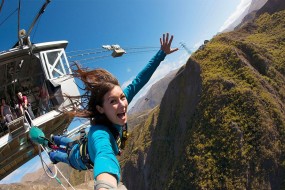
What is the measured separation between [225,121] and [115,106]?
3074 inches

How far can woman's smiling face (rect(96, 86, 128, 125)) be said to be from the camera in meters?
3.73

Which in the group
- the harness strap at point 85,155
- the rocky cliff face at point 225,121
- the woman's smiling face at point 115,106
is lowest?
the rocky cliff face at point 225,121

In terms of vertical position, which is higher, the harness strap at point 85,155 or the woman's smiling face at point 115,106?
the woman's smiling face at point 115,106

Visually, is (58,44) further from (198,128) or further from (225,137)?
(198,128)

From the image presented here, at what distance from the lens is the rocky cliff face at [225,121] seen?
7081cm

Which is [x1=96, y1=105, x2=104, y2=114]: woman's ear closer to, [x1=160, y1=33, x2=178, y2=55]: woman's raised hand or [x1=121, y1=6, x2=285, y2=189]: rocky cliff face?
[x1=160, y1=33, x2=178, y2=55]: woman's raised hand

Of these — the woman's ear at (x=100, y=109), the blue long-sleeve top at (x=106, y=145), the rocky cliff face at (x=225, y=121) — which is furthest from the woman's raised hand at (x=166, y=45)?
the rocky cliff face at (x=225, y=121)

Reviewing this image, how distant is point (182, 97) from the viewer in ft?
329

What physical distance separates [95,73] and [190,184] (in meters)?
77.3

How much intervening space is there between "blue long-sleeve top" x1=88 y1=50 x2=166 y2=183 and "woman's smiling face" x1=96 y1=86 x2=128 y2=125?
5.0 inches

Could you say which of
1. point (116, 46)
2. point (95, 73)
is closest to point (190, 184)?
point (116, 46)

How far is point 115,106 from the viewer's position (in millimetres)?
3744

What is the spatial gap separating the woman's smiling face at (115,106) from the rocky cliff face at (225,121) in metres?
69.2

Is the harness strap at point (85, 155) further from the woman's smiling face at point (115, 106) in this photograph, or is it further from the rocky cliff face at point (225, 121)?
the rocky cliff face at point (225, 121)
